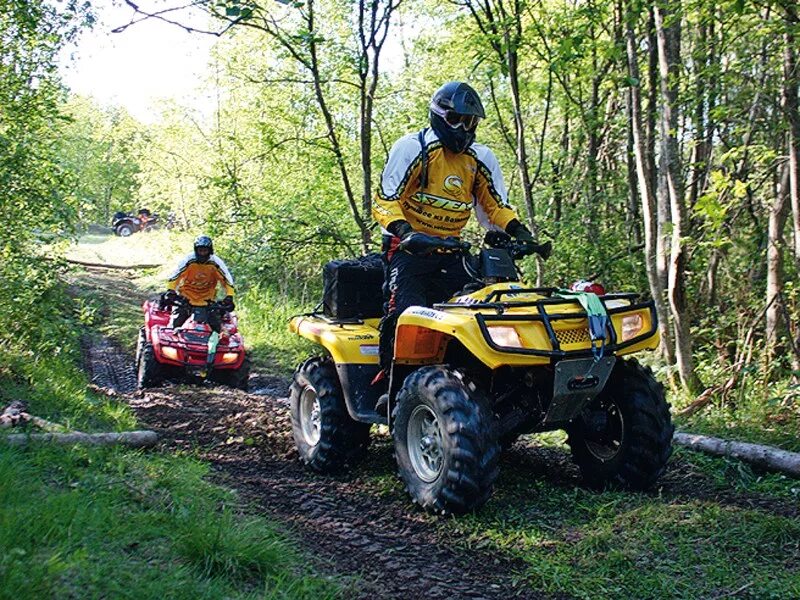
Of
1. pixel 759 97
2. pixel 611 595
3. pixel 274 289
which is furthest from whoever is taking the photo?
pixel 274 289

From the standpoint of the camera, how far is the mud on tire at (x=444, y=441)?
4.46 metres

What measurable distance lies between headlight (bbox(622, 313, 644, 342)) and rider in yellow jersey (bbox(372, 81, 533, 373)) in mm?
986

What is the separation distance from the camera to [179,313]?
1222cm

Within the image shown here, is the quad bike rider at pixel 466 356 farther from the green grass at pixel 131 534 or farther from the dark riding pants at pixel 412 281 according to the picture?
the green grass at pixel 131 534

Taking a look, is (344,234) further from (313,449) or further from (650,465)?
(650,465)

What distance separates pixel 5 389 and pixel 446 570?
17.2 feet

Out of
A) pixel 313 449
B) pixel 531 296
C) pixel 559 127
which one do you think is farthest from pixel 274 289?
pixel 531 296

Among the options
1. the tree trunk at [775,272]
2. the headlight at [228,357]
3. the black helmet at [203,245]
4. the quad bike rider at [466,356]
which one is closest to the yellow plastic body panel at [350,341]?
the quad bike rider at [466,356]

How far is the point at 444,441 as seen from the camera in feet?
14.9

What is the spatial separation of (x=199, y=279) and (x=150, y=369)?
1852 millimetres

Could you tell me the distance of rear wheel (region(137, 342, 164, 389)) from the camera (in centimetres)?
1139

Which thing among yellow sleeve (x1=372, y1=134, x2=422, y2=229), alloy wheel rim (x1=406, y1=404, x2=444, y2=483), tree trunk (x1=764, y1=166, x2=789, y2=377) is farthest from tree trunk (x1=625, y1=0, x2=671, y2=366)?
alloy wheel rim (x1=406, y1=404, x2=444, y2=483)

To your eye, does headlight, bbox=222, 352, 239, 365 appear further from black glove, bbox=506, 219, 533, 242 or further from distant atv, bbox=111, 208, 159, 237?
distant atv, bbox=111, 208, 159, 237

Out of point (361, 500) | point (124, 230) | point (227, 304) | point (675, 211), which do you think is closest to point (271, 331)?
point (227, 304)
